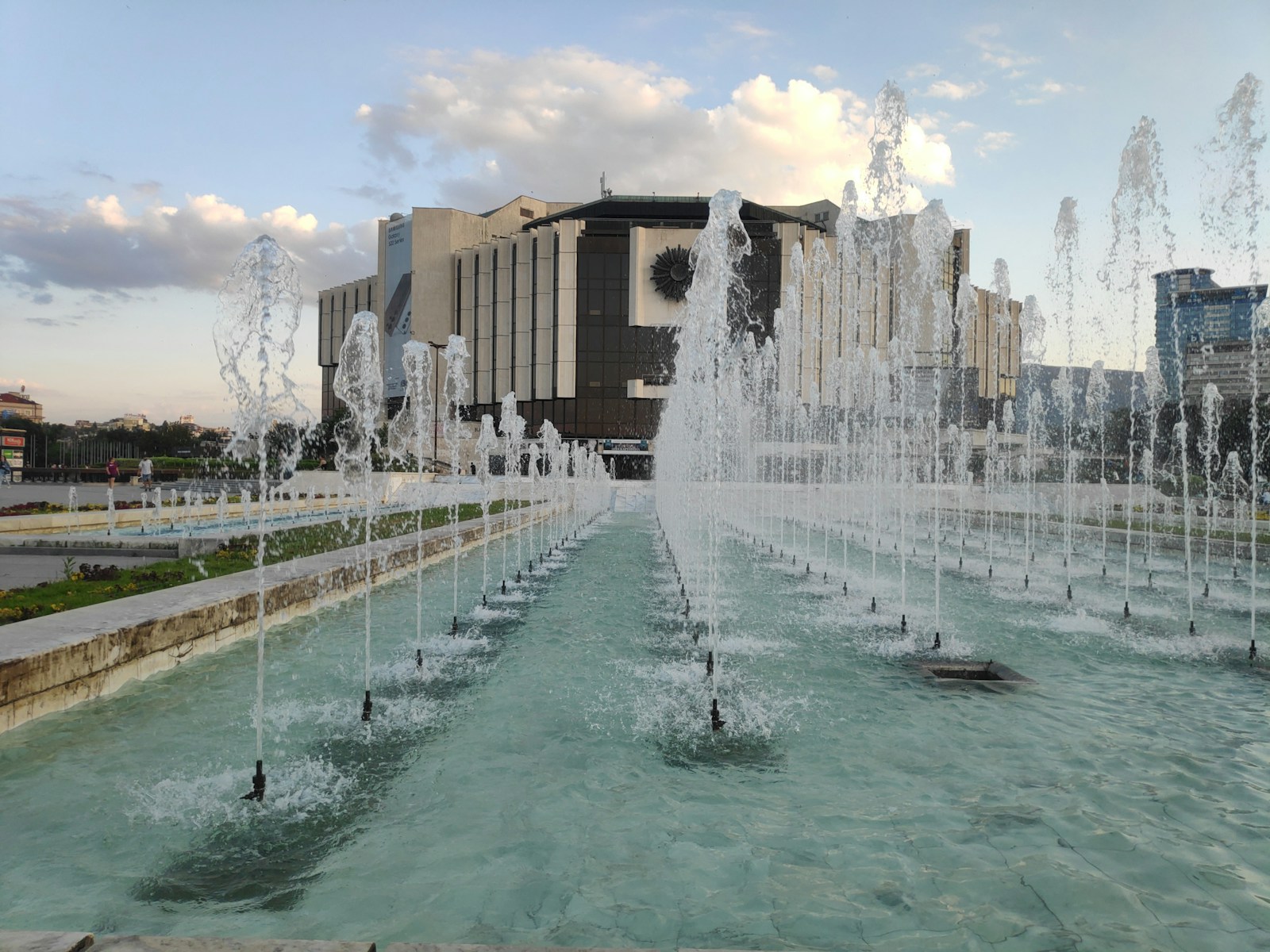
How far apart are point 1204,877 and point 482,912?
322 cm

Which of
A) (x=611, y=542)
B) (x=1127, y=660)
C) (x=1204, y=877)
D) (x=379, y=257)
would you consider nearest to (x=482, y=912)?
(x=1204, y=877)

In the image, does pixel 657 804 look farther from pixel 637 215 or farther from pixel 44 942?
pixel 637 215

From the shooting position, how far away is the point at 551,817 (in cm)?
399

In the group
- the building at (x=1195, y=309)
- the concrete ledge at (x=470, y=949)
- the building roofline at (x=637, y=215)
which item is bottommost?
the concrete ledge at (x=470, y=949)

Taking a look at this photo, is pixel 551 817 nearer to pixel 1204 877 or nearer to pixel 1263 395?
pixel 1204 877

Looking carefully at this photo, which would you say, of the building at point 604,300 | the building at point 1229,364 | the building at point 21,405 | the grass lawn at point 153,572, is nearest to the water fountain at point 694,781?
the grass lawn at point 153,572

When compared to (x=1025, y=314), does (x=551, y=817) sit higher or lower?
lower

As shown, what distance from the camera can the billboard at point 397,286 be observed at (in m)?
70.5

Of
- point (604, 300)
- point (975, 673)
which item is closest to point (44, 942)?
point (975, 673)

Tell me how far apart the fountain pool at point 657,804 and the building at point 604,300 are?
2100 inches

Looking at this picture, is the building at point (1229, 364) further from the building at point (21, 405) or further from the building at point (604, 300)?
the building at point (21, 405)

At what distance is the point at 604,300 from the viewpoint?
200 ft

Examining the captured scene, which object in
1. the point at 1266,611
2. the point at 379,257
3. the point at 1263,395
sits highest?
the point at 379,257

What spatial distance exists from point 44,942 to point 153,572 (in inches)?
334
